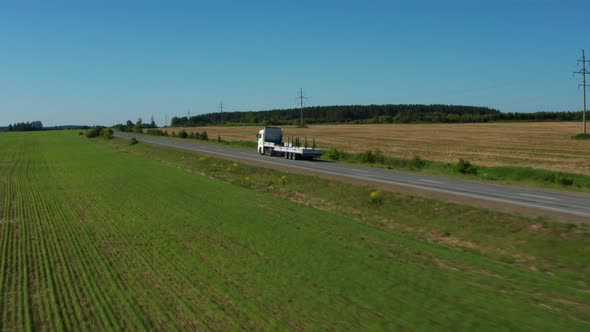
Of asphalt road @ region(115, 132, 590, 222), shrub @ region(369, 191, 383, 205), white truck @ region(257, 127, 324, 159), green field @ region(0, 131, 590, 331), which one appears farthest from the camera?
white truck @ region(257, 127, 324, 159)

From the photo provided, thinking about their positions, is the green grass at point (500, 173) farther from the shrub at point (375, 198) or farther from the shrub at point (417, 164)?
the shrub at point (375, 198)

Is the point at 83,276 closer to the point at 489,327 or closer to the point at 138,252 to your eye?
the point at 138,252

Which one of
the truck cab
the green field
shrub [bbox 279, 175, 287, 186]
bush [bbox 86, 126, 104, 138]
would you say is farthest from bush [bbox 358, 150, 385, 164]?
bush [bbox 86, 126, 104, 138]

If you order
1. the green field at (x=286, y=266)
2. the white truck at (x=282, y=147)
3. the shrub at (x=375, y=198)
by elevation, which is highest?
the white truck at (x=282, y=147)

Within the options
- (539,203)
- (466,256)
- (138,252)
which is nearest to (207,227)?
(138,252)

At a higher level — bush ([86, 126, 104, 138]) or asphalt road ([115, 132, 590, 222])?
bush ([86, 126, 104, 138])

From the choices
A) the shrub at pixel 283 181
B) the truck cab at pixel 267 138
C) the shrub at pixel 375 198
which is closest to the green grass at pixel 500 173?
the truck cab at pixel 267 138

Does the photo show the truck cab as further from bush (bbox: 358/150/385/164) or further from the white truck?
bush (bbox: 358/150/385/164)
